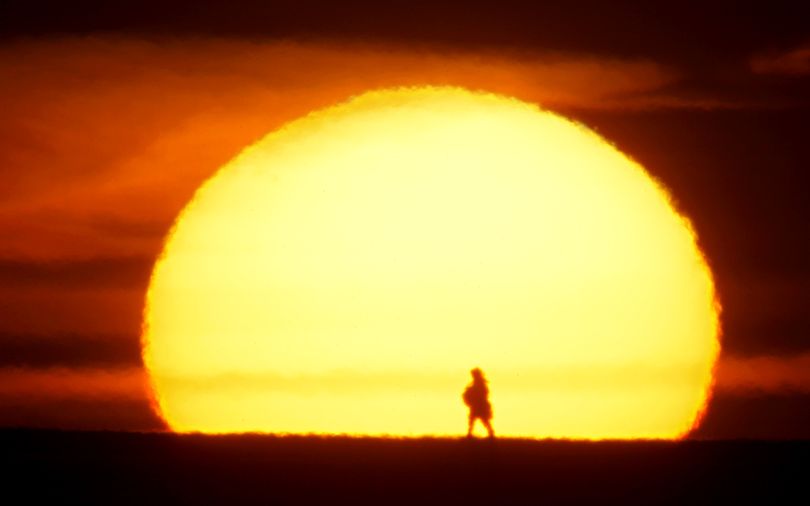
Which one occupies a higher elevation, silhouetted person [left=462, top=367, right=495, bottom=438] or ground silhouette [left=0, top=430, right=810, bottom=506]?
silhouetted person [left=462, top=367, right=495, bottom=438]

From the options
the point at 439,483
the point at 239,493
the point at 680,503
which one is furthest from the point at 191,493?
the point at 680,503

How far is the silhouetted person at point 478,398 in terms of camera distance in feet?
111

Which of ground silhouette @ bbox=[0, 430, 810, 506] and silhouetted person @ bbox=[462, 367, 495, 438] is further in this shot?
silhouetted person @ bbox=[462, 367, 495, 438]

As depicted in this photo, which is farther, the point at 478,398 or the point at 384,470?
the point at 478,398

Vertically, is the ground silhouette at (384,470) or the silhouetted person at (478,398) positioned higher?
the silhouetted person at (478,398)

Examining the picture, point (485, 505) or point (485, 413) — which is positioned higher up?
point (485, 413)

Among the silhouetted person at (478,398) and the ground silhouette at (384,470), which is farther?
the silhouetted person at (478,398)

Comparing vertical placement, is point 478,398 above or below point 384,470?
above

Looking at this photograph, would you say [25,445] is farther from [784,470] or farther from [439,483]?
[784,470]

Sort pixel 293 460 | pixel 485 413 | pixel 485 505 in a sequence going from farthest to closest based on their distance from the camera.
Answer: pixel 485 413 < pixel 293 460 < pixel 485 505

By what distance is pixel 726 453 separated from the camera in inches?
1244

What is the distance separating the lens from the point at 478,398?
34188 millimetres

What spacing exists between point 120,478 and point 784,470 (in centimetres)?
818

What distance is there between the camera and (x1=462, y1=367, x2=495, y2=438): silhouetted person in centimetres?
3397
